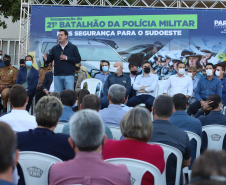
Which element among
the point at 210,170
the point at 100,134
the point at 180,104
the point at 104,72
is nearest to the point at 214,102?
the point at 180,104

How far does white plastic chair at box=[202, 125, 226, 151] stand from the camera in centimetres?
434

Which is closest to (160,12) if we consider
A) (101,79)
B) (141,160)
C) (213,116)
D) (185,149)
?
(101,79)

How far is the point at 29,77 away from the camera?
10.2 meters

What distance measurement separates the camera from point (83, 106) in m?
4.61

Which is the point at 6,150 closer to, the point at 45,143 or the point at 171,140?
the point at 45,143

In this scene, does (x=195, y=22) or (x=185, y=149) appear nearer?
(x=185, y=149)

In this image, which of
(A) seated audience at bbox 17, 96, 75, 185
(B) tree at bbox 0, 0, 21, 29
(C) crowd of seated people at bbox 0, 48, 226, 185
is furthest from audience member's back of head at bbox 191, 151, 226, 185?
(B) tree at bbox 0, 0, 21, 29

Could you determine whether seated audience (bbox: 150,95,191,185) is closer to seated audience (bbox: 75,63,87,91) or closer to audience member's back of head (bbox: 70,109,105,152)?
audience member's back of head (bbox: 70,109,105,152)

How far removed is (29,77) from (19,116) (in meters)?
6.43

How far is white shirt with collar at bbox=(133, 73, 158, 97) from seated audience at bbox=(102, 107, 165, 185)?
5.75 metres

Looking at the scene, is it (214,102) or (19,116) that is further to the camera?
(214,102)

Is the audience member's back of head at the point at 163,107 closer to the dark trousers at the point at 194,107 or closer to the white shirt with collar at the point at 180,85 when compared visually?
the dark trousers at the point at 194,107

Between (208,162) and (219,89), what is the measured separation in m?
7.56

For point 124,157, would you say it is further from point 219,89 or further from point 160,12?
point 160,12
